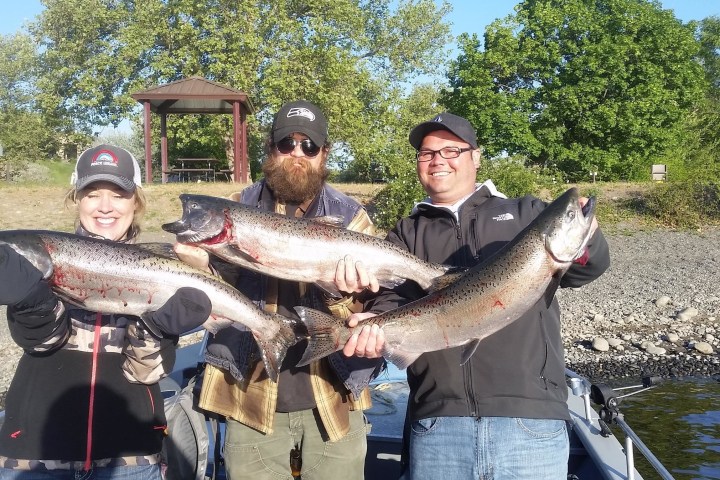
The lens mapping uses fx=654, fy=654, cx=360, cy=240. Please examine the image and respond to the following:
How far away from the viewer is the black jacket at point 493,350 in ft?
11.0

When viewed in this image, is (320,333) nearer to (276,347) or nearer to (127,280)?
(276,347)

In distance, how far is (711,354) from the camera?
11859 millimetres

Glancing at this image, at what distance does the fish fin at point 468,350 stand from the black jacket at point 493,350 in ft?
0.19

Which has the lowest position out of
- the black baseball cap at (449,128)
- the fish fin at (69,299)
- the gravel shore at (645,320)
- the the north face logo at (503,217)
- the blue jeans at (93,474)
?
the gravel shore at (645,320)

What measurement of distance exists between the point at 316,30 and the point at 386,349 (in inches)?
1202

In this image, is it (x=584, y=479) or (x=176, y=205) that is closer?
(x=584, y=479)

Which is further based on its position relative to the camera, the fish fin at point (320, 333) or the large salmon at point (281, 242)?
the large salmon at point (281, 242)

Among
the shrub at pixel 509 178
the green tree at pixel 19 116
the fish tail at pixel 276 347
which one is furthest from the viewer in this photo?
the green tree at pixel 19 116

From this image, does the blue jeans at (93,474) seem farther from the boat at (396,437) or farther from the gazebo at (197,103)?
the gazebo at (197,103)

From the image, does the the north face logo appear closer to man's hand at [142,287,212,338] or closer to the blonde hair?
man's hand at [142,287,212,338]

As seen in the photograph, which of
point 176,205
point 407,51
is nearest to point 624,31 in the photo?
point 407,51

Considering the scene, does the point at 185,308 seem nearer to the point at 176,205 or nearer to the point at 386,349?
the point at 386,349

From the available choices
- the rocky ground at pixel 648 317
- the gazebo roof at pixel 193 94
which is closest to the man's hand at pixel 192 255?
the rocky ground at pixel 648 317

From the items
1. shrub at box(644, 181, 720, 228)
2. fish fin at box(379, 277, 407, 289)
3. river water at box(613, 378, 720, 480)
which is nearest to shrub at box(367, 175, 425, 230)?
shrub at box(644, 181, 720, 228)
